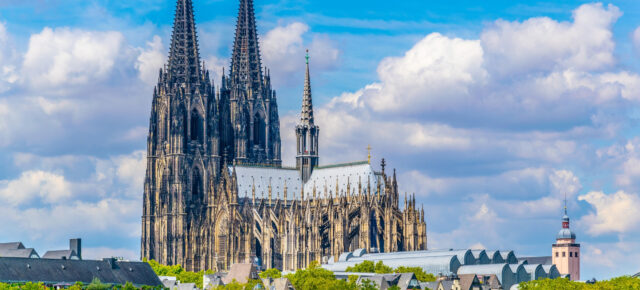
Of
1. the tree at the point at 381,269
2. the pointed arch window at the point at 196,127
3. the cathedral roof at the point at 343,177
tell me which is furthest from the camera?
the pointed arch window at the point at 196,127

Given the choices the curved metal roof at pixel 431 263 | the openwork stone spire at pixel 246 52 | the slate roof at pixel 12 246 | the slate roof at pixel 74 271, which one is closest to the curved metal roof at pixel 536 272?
the curved metal roof at pixel 431 263

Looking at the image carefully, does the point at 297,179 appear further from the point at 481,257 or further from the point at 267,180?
the point at 481,257

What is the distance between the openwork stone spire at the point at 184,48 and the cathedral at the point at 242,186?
132 mm

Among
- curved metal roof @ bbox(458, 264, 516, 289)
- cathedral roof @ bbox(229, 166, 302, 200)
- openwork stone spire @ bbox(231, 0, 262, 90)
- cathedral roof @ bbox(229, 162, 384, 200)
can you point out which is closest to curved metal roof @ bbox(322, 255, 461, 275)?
curved metal roof @ bbox(458, 264, 516, 289)

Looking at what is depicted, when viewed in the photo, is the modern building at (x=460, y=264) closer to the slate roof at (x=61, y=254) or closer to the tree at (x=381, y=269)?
the tree at (x=381, y=269)

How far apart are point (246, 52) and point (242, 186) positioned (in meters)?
20.0

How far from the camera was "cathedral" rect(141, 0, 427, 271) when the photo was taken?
557 feet

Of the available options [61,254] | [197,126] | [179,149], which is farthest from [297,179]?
[61,254]

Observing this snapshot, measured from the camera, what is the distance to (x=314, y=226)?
168 m

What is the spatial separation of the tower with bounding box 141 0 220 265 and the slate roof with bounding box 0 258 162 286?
130ft

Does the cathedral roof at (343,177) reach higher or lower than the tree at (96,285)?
higher

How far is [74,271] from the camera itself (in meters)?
126

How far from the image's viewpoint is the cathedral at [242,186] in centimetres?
16962

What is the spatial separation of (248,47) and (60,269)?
228 ft
